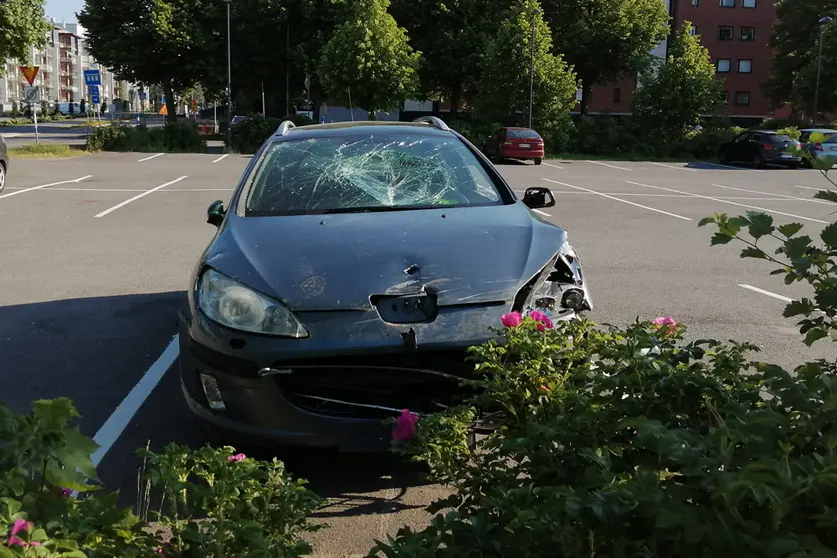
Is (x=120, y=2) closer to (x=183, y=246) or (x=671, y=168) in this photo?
(x=671, y=168)

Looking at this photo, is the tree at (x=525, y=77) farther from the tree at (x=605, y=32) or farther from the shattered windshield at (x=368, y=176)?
the shattered windshield at (x=368, y=176)

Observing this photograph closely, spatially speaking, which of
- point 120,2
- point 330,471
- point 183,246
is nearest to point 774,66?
point 120,2

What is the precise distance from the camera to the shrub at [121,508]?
169 cm

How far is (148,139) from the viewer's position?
120 ft

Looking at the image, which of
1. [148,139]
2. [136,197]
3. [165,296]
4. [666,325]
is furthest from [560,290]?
[148,139]

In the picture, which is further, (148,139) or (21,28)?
(148,139)

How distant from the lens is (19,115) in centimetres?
9888

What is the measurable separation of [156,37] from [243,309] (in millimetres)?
46520

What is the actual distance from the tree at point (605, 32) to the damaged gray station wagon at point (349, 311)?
164 ft

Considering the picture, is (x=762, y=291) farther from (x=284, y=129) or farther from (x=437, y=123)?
(x=284, y=129)

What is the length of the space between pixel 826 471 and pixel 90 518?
4.60 ft

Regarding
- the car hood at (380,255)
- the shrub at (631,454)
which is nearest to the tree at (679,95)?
the car hood at (380,255)

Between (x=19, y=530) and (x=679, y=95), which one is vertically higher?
(x=679, y=95)

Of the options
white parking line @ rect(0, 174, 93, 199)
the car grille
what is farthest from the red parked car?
the car grille
